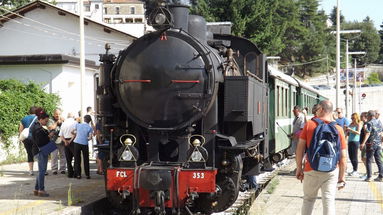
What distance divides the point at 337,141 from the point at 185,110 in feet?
7.61

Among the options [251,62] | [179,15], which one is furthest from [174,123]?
[251,62]

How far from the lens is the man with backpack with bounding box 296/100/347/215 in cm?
673

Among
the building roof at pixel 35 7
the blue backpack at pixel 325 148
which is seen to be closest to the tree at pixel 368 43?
the building roof at pixel 35 7

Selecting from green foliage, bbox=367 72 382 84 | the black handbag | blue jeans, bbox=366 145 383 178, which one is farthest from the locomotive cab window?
green foliage, bbox=367 72 382 84

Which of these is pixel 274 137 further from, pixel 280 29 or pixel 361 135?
pixel 280 29

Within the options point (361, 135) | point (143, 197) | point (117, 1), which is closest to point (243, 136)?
point (143, 197)

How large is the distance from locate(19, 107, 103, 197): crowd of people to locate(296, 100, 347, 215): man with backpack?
4716 mm

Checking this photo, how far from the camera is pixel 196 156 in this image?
312 inches

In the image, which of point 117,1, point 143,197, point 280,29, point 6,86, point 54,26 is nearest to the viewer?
point 143,197

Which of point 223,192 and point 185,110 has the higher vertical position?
point 185,110

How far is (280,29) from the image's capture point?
39.3 m

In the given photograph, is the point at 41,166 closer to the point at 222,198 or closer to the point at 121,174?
the point at 121,174

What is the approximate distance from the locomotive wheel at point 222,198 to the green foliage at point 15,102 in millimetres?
9965

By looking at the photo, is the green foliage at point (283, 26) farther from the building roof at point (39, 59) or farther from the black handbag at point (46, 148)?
the black handbag at point (46, 148)
